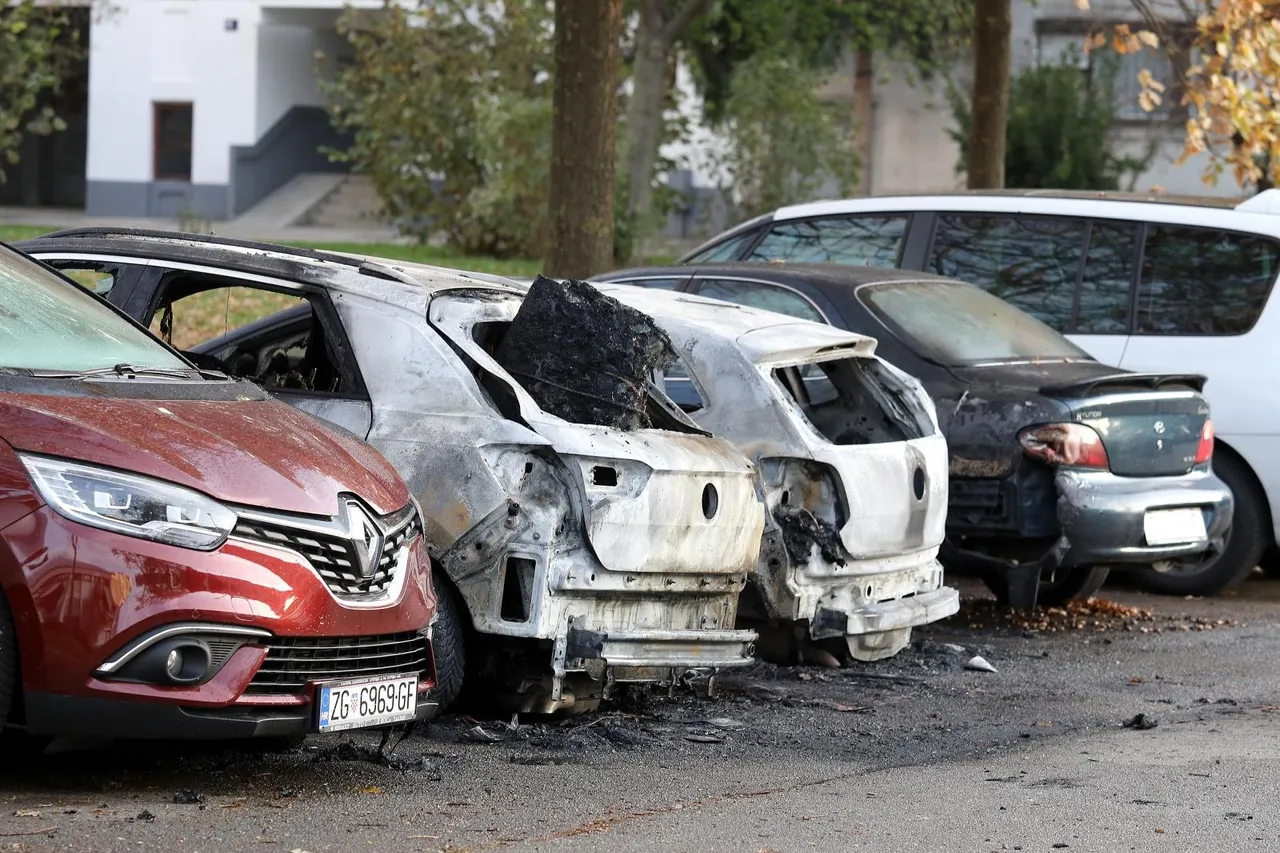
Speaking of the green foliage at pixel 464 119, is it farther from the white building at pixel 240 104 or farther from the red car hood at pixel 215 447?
the red car hood at pixel 215 447

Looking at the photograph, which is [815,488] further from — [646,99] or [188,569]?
[646,99]

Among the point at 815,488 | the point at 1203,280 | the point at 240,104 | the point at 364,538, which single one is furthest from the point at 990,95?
the point at 240,104

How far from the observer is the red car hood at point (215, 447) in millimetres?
5051

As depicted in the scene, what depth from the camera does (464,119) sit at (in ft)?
85.6

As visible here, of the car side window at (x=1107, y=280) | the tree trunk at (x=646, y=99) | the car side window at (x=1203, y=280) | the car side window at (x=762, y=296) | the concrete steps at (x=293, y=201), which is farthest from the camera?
the concrete steps at (x=293, y=201)

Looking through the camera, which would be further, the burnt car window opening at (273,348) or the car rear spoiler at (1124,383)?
the car rear spoiler at (1124,383)

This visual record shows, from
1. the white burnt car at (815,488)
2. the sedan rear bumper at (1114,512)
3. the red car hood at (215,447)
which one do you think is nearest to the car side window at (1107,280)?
the sedan rear bumper at (1114,512)

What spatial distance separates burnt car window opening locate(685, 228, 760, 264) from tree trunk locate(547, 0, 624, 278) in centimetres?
113

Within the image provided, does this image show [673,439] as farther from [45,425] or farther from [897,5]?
[897,5]

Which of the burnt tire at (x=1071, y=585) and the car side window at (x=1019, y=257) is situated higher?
the car side window at (x=1019, y=257)

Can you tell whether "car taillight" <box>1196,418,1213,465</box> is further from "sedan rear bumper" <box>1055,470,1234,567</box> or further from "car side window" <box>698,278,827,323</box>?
"car side window" <box>698,278,827,323</box>

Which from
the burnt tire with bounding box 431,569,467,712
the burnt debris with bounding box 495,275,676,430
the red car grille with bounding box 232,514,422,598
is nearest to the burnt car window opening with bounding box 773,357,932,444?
the burnt debris with bounding box 495,275,676,430

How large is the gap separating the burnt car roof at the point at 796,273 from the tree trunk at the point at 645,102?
1341cm

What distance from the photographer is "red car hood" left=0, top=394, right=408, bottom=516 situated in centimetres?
505
